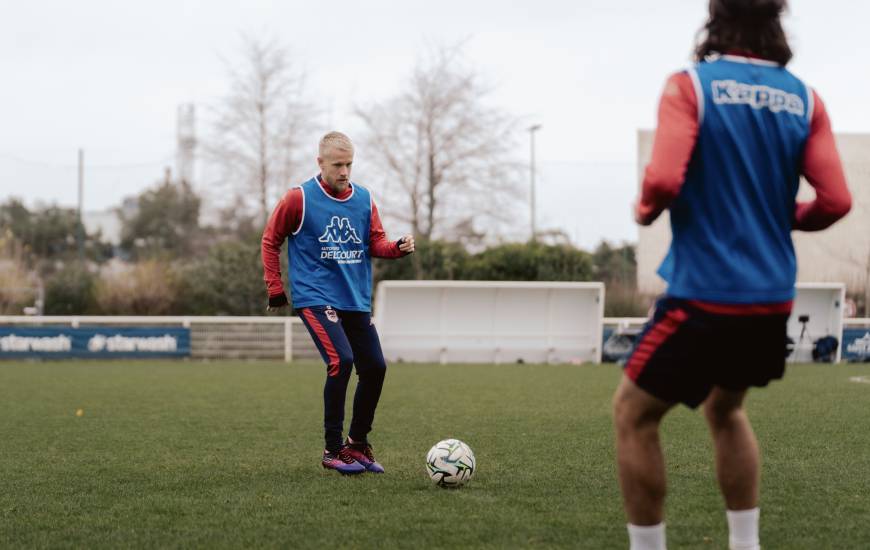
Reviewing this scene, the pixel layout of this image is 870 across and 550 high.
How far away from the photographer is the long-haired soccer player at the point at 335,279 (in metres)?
5.68

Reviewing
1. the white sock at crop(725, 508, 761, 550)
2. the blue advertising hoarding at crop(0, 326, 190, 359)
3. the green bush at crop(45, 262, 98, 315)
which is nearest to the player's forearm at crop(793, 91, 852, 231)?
the white sock at crop(725, 508, 761, 550)

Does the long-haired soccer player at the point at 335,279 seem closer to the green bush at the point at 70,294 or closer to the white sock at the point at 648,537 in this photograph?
the white sock at the point at 648,537

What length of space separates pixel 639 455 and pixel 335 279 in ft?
10.0

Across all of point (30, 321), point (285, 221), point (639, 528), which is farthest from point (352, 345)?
point (30, 321)

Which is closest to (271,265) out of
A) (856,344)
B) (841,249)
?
(856,344)

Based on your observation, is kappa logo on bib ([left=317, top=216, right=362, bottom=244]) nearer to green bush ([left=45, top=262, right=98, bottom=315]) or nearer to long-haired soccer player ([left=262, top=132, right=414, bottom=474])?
long-haired soccer player ([left=262, top=132, right=414, bottom=474])

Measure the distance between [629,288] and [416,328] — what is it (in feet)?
26.6

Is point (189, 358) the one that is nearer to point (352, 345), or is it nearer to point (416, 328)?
point (416, 328)

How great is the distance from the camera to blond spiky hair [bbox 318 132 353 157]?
571cm

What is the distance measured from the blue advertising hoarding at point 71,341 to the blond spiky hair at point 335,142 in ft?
51.4

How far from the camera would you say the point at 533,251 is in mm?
26219

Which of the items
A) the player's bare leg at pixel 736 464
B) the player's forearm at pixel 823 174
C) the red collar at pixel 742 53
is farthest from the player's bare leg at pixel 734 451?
the red collar at pixel 742 53

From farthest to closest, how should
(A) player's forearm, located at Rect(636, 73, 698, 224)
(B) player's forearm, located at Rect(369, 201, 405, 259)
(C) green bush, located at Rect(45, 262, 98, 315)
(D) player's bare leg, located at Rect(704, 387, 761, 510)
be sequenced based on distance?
(C) green bush, located at Rect(45, 262, 98, 315)
(B) player's forearm, located at Rect(369, 201, 405, 259)
(D) player's bare leg, located at Rect(704, 387, 761, 510)
(A) player's forearm, located at Rect(636, 73, 698, 224)

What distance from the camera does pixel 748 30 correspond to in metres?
3.04
